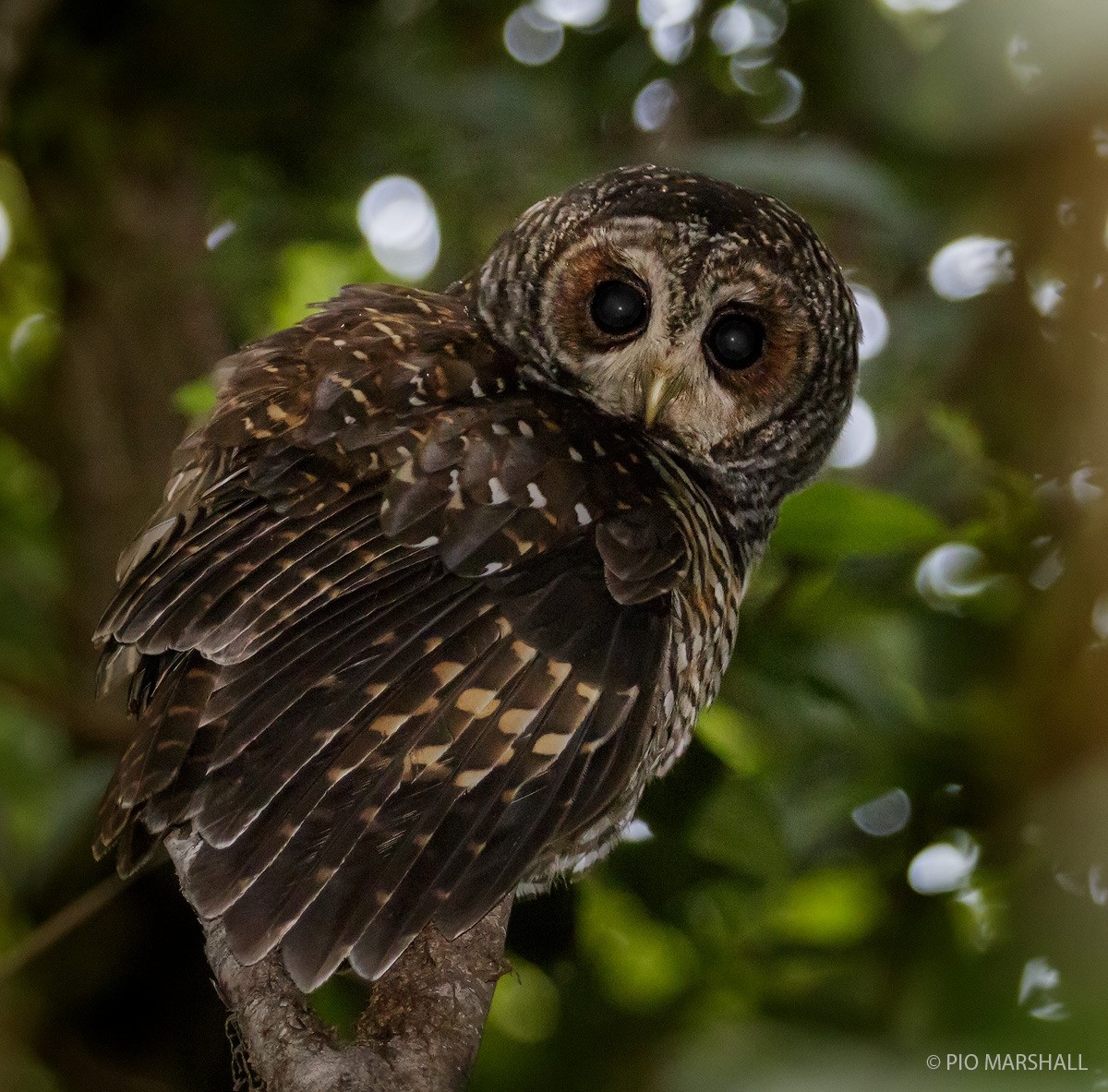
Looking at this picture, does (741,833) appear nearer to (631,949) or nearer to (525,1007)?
(631,949)

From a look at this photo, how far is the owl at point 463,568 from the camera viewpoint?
5.84ft

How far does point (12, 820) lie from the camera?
424 centimetres

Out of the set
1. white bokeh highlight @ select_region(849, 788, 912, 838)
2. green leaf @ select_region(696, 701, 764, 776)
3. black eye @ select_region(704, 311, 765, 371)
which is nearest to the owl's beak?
black eye @ select_region(704, 311, 765, 371)

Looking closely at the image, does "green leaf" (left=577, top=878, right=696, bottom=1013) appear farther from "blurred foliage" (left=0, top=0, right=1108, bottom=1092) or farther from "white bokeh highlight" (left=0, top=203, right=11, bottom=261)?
"white bokeh highlight" (left=0, top=203, right=11, bottom=261)

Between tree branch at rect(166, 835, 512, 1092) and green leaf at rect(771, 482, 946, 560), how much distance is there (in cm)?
75

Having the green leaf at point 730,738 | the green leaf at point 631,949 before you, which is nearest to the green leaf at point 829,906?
the green leaf at point 631,949

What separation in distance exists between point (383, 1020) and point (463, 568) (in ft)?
2.04

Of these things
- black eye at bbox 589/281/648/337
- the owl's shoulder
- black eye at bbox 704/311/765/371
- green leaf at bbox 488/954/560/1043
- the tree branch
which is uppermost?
the owl's shoulder

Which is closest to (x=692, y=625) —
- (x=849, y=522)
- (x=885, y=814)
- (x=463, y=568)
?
(x=849, y=522)

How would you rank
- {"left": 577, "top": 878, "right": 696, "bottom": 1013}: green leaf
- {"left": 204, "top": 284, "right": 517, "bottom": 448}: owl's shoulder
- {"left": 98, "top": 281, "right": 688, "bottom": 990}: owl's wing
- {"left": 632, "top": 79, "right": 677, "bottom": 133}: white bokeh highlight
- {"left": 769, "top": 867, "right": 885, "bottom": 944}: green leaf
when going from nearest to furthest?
1. {"left": 98, "top": 281, "right": 688, "bottom": 990}: owl's wing
2. {"left": 204, "top": 284, "right": 517, "bottom": 448}: owl's shoulder
3. {"left": 577, "top": 878, "right": 696, "bottom": 1013}: green leaf
4. {"left": 769, "top": 867, "right": 885, "bottom": 944}: green leaf
5. {"left": 632, "top": 79, "right": 677, "bottom": 133}: white bokeh highlight

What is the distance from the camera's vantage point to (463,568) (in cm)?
199

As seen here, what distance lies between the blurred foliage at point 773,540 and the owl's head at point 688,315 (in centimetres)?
24

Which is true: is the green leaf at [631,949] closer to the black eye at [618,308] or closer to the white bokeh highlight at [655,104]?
the black eye at [618,308]

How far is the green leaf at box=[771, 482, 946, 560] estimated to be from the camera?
224 centimetres
